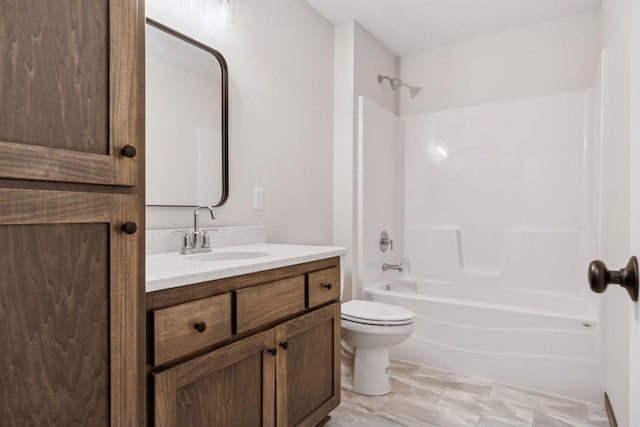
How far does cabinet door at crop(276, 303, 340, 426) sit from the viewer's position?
4.90ft

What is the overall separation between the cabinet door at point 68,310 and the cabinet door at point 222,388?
14cm

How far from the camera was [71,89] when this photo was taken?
779 mm

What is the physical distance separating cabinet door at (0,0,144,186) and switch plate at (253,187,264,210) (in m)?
1.27

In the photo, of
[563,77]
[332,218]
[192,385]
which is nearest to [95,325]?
[192,385]

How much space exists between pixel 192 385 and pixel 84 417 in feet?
1.15

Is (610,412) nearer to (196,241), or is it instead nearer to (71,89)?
(196,241)

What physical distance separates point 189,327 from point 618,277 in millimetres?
990

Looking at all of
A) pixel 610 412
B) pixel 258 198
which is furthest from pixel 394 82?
pixel 610 412

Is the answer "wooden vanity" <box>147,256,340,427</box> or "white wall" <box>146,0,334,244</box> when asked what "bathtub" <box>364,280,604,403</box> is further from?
"wooden vanity" <box>147,256,340,427</box>

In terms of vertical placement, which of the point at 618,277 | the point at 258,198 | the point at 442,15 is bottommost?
the point at 618,277

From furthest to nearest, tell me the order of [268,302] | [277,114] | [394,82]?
[394,82] → [277,114] → [268,302]

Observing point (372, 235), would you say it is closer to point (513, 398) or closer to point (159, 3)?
point (513, 398)

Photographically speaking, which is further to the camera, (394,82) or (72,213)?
(394,82)

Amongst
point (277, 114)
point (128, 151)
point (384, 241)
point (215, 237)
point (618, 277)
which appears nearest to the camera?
point (618, 277)
